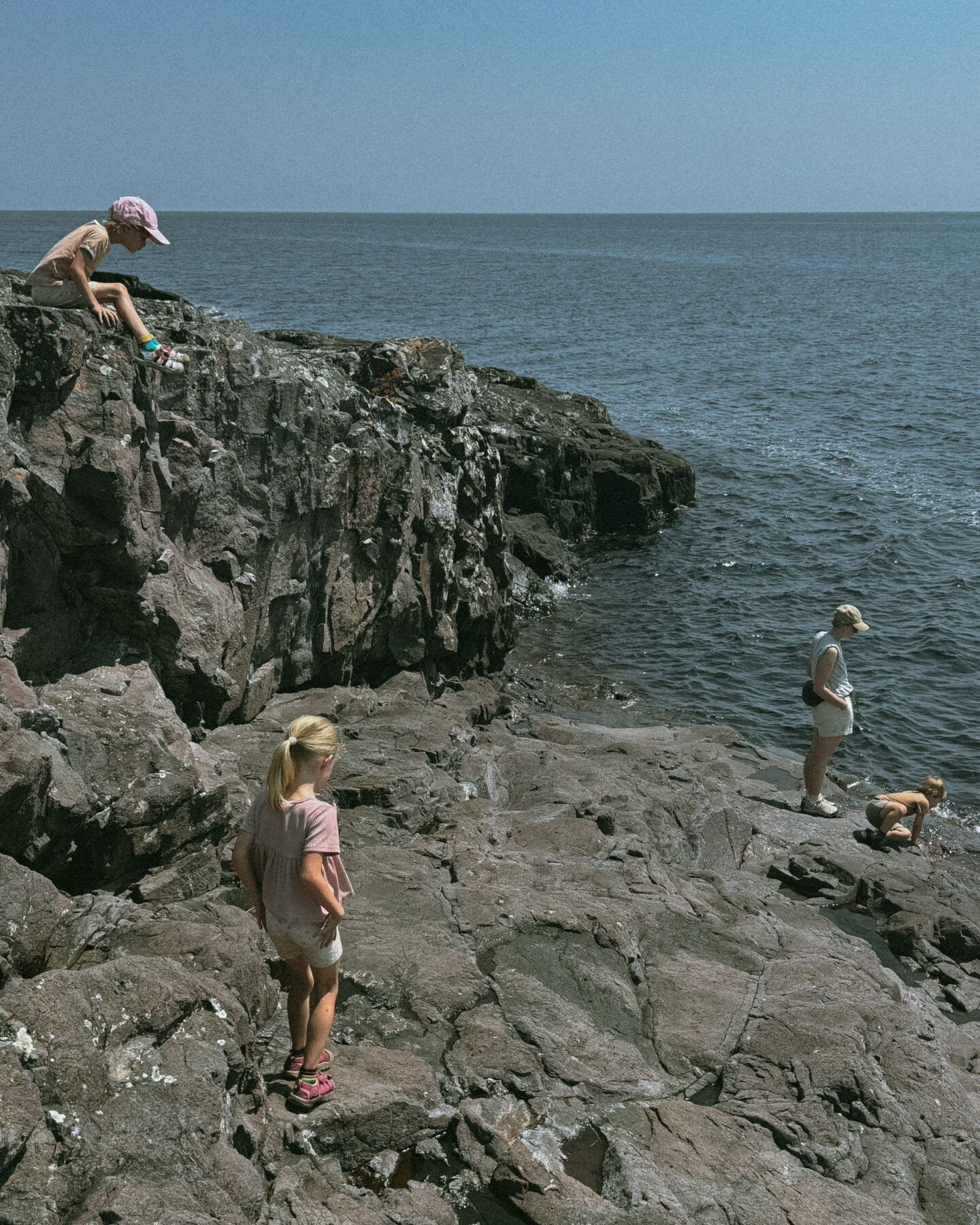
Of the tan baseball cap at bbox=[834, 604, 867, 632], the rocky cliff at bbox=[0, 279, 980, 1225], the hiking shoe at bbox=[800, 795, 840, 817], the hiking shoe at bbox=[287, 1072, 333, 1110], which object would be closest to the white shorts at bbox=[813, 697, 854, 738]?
the tan baseball cap at bbox=[834, 604, 867, 632]

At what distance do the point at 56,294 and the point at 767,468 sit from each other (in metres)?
31.6

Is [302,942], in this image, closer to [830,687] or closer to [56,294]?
[56,294]

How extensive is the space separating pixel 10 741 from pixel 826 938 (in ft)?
25.6

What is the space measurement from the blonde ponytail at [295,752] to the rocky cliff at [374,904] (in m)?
1.28

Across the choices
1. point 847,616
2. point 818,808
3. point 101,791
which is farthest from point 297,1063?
point 818,808

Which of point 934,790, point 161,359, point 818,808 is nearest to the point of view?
point 161,359

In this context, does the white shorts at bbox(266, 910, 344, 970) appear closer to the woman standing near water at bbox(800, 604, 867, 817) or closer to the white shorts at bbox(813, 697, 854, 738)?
the woman standing near water at bbox(800, 604, 867, 817)

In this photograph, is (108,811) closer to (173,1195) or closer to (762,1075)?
(173,1195)

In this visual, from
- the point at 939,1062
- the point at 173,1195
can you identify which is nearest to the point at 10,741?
the point at 173,1195

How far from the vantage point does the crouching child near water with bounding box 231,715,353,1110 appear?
5.81 meters

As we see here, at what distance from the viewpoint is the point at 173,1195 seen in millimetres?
4750

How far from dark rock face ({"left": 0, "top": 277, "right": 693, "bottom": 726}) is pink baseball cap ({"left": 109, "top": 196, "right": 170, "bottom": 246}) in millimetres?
1178

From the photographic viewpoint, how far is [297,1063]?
634 cm

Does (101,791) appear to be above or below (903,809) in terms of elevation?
above
